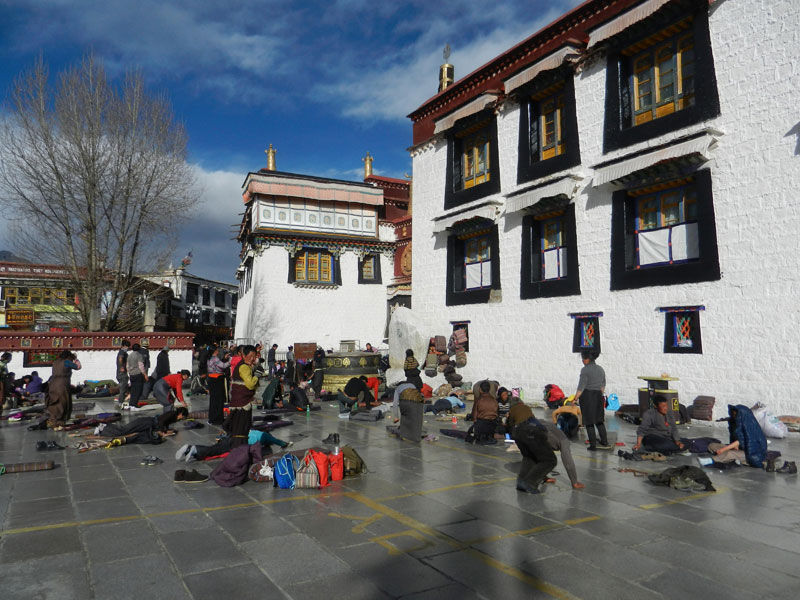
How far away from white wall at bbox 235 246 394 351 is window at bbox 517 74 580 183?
16.7 meters

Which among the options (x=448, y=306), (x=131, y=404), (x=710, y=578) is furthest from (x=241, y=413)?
(x=448, y=306)

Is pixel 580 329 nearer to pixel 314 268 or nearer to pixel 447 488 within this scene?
pixel 447 488

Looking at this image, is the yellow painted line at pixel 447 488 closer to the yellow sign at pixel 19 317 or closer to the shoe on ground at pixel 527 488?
the shoe on ground at pixel 527 488

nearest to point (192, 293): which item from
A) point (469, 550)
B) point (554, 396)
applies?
point (554, 396)

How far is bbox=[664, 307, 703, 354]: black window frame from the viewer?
1244 centimetres

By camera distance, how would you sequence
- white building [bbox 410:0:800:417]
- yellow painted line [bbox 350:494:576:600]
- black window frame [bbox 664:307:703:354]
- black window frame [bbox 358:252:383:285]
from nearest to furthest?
1. yellow painted line [bbox 350:494:576:600]
2. white building [bbox 410:0:800:417]
3. black window frame [bbox 664:307:703:354]
4. black window frame [bbox 358:252:383:285]

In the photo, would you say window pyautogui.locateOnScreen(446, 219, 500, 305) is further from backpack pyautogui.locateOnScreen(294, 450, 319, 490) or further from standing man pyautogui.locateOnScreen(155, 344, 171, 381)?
backpack pyautogui.locateOnScreen(294, 450, 319, 490)

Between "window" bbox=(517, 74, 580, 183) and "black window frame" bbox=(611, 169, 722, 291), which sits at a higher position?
"window" bbox=(517, 74, 580, 183)

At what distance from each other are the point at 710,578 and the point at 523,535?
5.24ft

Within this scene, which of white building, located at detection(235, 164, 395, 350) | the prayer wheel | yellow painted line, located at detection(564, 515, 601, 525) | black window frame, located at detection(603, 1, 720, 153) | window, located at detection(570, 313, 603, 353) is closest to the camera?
yellow painted line, located at detection(564, 515, 601, 525)

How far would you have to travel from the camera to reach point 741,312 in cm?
1164

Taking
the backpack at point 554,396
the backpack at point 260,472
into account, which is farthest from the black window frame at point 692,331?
the backpack at point 260,472

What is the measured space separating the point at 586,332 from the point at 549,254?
2.79 m

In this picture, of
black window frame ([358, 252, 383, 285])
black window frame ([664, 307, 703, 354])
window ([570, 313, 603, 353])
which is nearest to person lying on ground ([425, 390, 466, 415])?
window ([570, 313, 603, 353])
